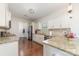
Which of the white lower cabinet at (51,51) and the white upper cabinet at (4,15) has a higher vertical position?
the white upper cabinet at (4,15)

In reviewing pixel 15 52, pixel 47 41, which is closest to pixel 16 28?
pixel 15 52

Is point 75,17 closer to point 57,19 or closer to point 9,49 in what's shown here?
point 57,19

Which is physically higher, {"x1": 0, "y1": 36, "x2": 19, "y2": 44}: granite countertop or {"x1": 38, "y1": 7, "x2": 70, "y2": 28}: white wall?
{"x1": 38, "y1": 7, "x2": 70, "y2": 28}: white wall

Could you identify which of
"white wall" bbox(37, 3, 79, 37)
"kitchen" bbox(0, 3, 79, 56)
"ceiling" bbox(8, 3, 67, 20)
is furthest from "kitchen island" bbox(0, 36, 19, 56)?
"white wall" bbox(37, 3, 79, 37)

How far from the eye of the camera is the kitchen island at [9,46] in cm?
116

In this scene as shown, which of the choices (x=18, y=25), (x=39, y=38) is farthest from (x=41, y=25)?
(x=18, y=25)

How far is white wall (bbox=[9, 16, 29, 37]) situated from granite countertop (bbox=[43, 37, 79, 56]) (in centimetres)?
30

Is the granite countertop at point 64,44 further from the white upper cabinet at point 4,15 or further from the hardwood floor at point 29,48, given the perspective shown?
the white upper cabinet at point 4,15

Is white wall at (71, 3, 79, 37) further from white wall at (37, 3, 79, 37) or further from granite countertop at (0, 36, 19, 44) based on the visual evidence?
granite countertop at (0, 36, 19, 44)

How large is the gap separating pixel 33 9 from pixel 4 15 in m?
0.36

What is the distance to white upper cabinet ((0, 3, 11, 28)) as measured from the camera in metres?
1.18

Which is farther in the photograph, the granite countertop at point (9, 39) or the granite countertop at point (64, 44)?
the granite countertop at point (9, 39)

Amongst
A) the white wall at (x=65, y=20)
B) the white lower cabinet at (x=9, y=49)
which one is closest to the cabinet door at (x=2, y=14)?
the white lower cabinet at (x=9, y=49)

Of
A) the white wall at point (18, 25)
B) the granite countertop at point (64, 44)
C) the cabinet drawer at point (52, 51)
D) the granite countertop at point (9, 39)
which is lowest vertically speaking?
the cabinet drawer at point (52, 51)
